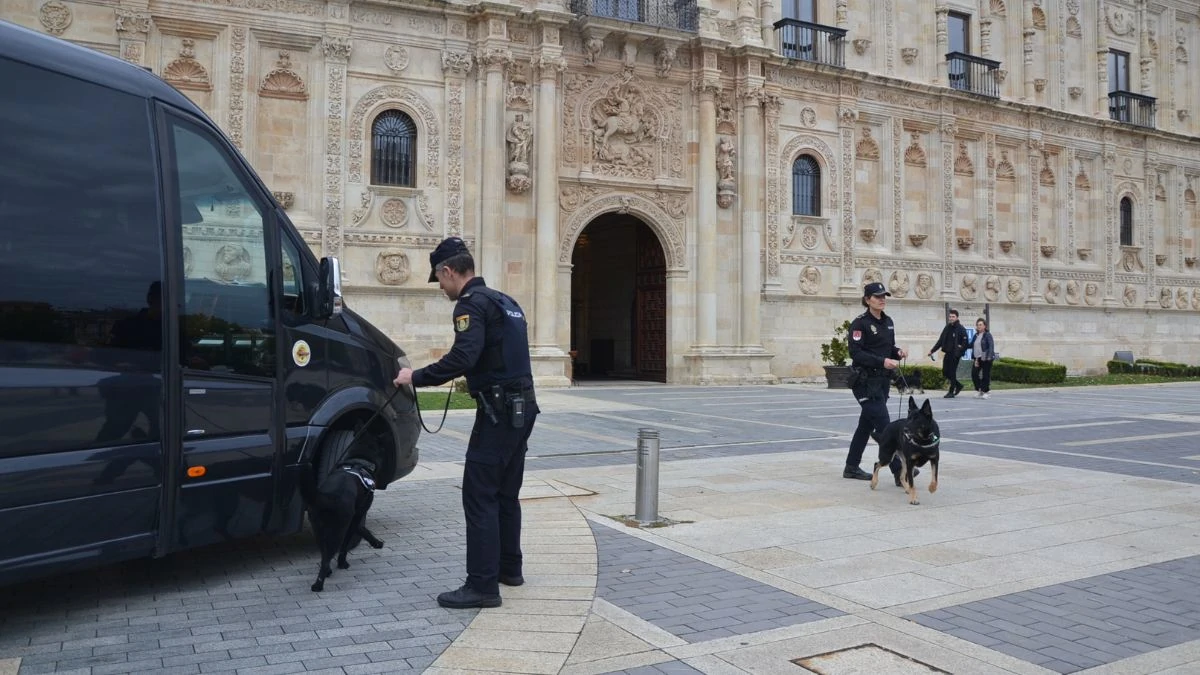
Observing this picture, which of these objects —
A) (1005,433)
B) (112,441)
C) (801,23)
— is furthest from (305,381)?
(801,23)

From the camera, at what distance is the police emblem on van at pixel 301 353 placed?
645cm

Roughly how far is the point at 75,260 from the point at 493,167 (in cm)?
2031

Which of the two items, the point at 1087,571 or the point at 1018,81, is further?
the point at 1018,81

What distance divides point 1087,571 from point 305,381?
18.2 feet

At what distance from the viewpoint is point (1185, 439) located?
572 inches

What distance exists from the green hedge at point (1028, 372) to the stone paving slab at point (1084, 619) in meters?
23.8

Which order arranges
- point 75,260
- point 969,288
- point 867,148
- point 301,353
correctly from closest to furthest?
point 75,260 < point 301,353 < point 867,148 < point 969,288

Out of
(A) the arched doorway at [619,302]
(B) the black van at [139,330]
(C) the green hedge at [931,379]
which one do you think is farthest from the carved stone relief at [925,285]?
(B) the black van at [139,330]

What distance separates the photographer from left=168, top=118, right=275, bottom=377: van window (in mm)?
5785

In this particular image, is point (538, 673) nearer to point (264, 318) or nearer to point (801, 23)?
point (264, 318)

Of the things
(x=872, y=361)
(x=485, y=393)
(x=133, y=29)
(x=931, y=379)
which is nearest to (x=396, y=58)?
(x=133, y=29)

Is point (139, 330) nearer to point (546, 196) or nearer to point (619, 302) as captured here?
point (546, 196)

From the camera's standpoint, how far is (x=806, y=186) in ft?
100

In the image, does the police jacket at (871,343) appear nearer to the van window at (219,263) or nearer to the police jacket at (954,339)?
the van window at (219,263)
